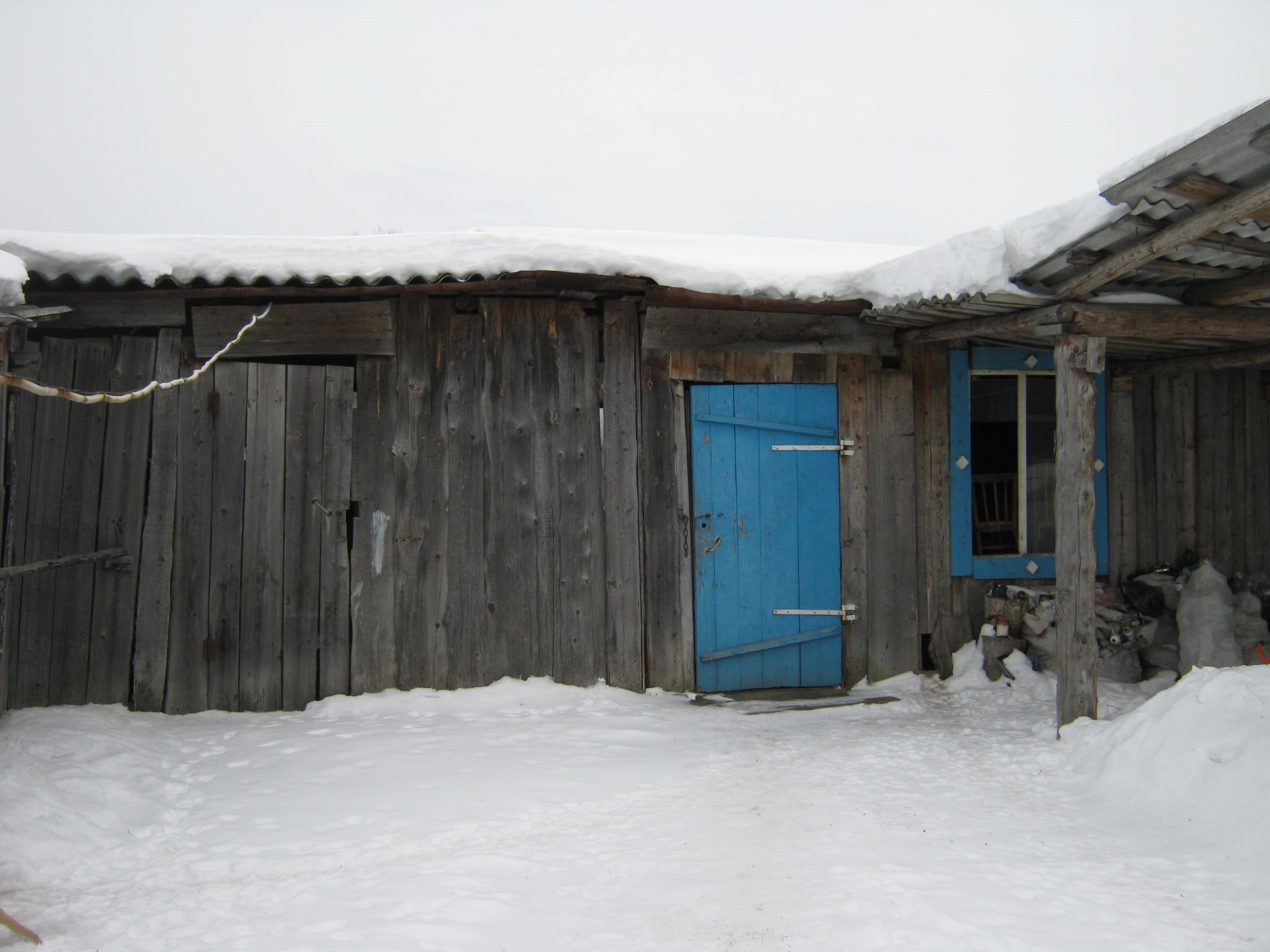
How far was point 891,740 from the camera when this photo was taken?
4980mm

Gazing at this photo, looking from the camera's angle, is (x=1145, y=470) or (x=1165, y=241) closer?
(x=1165, y=241)

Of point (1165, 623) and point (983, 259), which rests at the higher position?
point (983, 259)

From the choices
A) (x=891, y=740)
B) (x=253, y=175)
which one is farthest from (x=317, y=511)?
(x=253, y=175)

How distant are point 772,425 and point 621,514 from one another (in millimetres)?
1248

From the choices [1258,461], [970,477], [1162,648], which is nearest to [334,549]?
[970,477]

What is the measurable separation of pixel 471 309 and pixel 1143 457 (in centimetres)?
528

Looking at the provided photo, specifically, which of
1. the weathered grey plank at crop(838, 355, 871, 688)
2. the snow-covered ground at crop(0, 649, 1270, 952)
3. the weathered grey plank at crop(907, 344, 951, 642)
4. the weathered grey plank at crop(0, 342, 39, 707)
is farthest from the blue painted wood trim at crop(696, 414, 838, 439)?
the weathered grey plank at crop(0, 342, 39, 707)

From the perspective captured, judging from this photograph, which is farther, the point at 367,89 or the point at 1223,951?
the point at 367,89

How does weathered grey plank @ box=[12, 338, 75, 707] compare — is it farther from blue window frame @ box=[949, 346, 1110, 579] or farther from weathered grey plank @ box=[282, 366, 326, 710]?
blue window frame @ box=[949, 346, 1110, 579]

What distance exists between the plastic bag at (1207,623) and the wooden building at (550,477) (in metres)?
0.62

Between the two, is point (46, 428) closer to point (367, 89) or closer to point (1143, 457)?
point (1143, 457)

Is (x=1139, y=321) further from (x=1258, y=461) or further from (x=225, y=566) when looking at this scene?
(x=225, y=566)

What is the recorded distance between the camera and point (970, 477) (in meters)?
6.42

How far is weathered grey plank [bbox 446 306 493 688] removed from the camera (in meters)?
5.60
